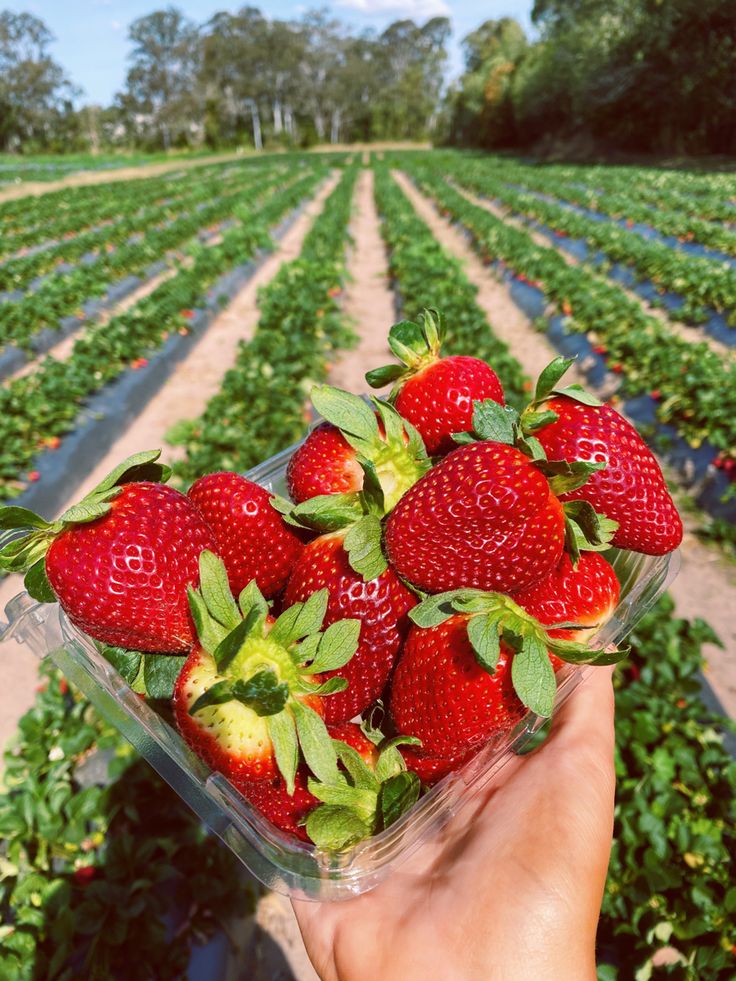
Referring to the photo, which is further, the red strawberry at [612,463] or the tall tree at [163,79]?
the tall tree at [163,79]

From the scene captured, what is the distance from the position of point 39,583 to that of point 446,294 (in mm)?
8613

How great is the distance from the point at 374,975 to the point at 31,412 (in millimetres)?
5294

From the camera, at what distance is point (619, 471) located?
50.6 inches

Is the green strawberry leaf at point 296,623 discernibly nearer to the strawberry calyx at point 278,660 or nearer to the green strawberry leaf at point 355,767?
the strawberry calyx at point 278,660

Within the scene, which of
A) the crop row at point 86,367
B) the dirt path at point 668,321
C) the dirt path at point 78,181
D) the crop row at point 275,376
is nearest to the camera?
the crop row at point 275,376

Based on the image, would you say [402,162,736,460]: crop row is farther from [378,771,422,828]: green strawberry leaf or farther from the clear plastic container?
[378,771,422,828]: green strawberry leaf

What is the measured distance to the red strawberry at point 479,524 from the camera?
1.12 meters

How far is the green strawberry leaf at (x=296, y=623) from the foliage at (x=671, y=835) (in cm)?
189

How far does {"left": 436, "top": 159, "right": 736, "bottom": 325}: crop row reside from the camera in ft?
27.3

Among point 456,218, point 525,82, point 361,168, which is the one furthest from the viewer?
point 525,82

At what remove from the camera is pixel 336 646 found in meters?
1.09

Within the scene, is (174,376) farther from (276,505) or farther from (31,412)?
(276,505)

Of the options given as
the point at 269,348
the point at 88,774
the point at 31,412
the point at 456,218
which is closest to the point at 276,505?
the point at 88,774

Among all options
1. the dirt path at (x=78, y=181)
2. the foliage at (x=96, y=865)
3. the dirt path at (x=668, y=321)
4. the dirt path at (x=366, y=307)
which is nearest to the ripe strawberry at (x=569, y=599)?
the foliage at (x=96, y=865)
